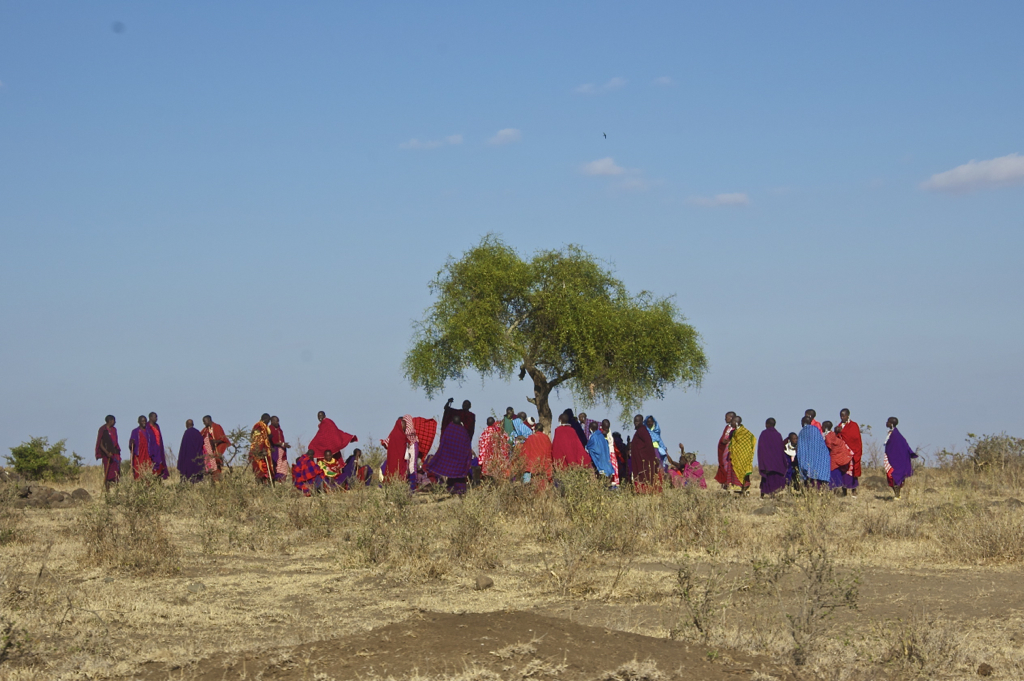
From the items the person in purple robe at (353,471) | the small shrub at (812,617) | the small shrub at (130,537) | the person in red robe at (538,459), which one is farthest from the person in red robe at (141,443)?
the small shrub at (812,617)

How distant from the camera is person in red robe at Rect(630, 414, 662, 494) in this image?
16969 millimetres

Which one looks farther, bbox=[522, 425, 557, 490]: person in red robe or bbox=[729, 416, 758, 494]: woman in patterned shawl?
bbox=[729, 416, 758, 494]: woman in patterned shawl

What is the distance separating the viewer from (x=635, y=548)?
1077 cm

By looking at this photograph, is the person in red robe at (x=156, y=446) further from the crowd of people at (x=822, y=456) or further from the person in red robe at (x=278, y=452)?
the crowd of people at (x=822, y=456)

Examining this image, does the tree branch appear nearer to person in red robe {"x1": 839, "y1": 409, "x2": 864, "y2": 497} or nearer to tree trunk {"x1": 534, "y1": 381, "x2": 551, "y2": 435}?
tree trunk {"x1": 534, "y1": 381, "x2": 551, "y2": 435}

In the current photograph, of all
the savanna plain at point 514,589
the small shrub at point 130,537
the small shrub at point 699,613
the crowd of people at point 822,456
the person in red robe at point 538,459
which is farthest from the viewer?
the crowd of people at point 822,456

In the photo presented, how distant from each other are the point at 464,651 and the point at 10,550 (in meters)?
7.00

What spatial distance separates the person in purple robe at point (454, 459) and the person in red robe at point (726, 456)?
4487 mm

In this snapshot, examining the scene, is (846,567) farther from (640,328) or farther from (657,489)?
(640,328)

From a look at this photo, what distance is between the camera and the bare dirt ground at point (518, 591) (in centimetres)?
656

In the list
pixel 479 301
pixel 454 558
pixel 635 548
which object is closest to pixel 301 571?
pixel 454 558

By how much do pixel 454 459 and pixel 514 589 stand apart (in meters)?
7.93

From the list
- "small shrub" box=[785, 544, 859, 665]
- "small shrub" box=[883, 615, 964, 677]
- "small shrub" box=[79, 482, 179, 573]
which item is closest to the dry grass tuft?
"small shrub" box=[785, 544, 859, 665]

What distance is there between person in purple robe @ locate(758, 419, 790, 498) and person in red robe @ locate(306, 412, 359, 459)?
6.99 meters
